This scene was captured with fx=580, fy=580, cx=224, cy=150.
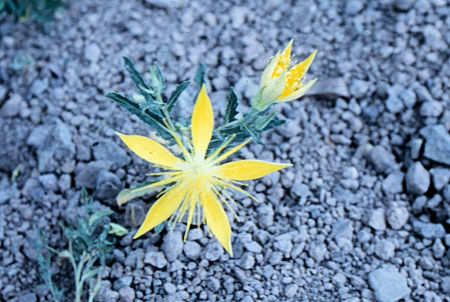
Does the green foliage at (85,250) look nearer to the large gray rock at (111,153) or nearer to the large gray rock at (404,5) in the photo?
the large gray rock at (111,153)

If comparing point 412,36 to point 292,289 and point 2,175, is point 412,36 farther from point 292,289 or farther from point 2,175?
point 2,175

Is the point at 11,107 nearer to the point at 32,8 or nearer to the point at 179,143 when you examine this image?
the point at 32,8

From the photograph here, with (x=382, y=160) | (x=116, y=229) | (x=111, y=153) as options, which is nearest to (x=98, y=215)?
(x=116, y=229)

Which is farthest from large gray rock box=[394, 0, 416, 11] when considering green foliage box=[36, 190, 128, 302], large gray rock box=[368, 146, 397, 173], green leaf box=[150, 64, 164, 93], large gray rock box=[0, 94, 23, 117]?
large gray rock box=[0, 94, 23, 117]

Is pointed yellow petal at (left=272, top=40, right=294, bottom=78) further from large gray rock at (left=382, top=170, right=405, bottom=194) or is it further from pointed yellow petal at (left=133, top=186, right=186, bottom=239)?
large gray rock at (left=382, top=170, right=405, bottom=194)

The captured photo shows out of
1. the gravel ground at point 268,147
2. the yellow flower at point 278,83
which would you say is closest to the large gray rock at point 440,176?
the gravel ground at point 268,147

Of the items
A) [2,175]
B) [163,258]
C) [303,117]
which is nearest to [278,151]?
[303,117]
